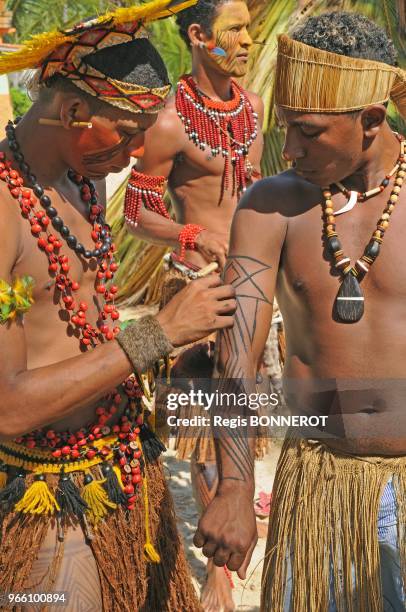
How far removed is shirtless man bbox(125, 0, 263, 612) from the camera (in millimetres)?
4871

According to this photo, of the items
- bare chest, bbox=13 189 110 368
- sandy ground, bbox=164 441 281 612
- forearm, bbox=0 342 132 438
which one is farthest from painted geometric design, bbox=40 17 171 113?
sandy ground, bbox=164 441 281 612

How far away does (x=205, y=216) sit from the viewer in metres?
5.02

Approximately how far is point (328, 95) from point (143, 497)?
1.47m

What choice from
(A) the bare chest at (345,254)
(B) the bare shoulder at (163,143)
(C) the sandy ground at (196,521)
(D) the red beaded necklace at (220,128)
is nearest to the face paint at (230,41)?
(D) the red beaded necklace at (220,128)

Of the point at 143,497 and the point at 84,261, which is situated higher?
the point at 84,261

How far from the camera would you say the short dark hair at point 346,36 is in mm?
2586

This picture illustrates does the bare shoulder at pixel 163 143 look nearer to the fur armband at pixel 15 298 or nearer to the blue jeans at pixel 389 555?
the fur armband at pixel 15 298

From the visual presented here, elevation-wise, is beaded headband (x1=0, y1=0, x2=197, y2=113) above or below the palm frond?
below

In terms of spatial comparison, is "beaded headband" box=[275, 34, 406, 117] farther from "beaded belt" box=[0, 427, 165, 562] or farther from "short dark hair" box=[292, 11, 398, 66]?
"beaded belt" box=[0, 427, 165, 562]

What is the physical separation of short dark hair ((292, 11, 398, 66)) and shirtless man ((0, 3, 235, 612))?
48cm

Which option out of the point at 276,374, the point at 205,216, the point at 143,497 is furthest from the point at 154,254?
the point at 143,497

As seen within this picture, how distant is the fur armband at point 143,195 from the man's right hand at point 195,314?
91.0 inches

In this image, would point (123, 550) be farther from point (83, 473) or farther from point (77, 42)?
point (77, 42)

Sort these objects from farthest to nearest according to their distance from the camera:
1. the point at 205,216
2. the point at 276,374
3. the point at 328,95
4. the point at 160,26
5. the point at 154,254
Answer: the point at 160,26
the point at 154,254
the point at 276,374
the point at 205,216
the point at 328,95
